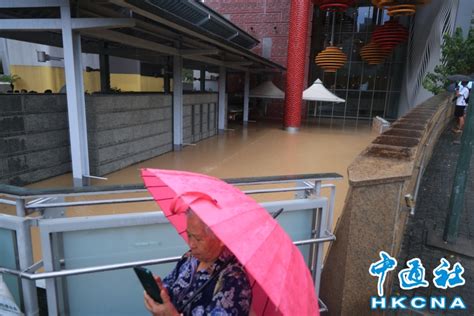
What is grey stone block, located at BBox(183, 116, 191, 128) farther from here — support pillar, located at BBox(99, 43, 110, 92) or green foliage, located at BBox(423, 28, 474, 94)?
green foliage, located at BBox(423, 28, 474, 94)

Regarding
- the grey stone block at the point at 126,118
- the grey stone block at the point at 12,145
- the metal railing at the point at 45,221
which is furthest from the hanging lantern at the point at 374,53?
the metal railing at the point at 45,221

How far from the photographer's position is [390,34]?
15.1 metres

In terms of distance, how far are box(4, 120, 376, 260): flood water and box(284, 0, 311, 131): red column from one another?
172 centimetres

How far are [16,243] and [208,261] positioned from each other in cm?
102

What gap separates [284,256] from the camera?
1.07 metres

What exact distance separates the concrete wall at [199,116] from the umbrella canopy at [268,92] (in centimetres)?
492

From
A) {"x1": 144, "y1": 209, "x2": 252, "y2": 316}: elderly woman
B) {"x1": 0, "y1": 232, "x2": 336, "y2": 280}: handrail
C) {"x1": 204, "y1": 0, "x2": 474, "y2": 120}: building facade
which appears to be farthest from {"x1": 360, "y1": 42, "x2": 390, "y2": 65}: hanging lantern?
{"x1": 144, "y1": 209, "x2": 252, "y2": 316}: elderly woman

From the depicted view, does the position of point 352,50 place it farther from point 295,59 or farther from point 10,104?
point 10,104

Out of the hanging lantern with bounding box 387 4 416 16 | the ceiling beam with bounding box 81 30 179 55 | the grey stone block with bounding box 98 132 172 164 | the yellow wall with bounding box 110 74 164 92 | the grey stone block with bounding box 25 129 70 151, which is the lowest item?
the grey stone block with bounding box 98 132 172 164

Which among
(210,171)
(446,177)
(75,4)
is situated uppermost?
(75,4)

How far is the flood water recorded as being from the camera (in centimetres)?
661

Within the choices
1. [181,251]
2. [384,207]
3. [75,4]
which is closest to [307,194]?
[384,207]

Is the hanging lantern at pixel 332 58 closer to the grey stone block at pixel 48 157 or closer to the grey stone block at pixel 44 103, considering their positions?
the grey stone block at pixel 44 103

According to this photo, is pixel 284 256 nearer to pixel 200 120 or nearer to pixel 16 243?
pixel 16 243
